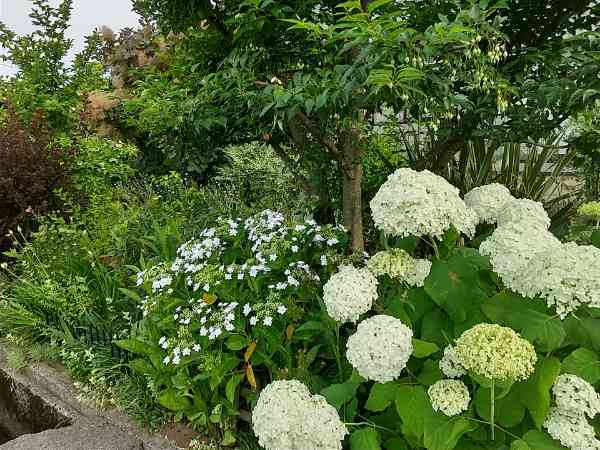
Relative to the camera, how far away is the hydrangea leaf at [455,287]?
1.66m

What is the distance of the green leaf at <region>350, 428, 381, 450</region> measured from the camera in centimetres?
163

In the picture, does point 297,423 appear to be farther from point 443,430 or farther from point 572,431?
point 572,431

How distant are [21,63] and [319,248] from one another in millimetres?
4615

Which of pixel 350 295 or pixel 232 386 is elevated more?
pixel 350 295

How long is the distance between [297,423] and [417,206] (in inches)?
29.4

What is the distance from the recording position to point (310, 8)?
2564mm

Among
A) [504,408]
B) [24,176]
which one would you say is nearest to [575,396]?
[504,408]

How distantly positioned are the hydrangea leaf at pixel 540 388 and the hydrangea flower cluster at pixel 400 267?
462 mm

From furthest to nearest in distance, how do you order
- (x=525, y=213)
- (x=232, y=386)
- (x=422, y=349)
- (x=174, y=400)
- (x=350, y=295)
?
(x=174, y=400)
(x=232, y=386)
(x=525, y=213)
(x=350, y=295)
(x=422, y=349)

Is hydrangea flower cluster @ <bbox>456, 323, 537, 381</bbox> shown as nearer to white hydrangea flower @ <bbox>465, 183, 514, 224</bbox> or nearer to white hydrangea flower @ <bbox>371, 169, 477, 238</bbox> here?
white hydrangea flower @ <bbox>371, 169, 477, 238</bbox>

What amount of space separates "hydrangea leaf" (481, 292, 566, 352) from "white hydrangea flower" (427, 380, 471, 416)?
237 millimetres

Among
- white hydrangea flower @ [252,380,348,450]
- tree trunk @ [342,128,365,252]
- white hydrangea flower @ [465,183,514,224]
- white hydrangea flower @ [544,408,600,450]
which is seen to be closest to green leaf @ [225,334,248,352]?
white hydrangea flower @ [252,380,348,450]

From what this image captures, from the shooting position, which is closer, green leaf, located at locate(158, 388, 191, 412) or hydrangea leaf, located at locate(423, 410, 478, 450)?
hydrangea leaf, located at locate(423, 410, 478, 450)

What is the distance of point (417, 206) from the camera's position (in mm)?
1637
